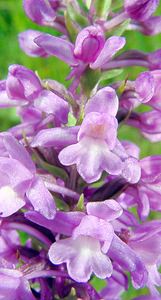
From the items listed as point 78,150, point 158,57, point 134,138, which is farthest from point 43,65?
point 78,150

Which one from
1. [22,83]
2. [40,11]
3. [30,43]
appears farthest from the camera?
[30,43]

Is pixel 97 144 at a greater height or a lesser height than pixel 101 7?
lesser

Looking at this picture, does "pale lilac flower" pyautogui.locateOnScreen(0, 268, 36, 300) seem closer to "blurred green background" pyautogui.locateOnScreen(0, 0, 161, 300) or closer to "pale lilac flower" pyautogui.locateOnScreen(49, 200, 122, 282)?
"pale lilac flower" pyautogui.locateOnScreen(49, 200, 122, 282)

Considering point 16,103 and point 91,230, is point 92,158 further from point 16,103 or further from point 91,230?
point 16,103

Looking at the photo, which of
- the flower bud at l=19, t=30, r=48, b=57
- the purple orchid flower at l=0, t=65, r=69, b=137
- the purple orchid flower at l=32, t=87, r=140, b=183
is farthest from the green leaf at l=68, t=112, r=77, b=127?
the flower bud at l=19, t=30, r=48, b=57

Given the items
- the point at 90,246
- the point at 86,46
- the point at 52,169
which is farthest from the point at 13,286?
the point at 86,46

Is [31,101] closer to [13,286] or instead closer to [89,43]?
[89,43]
